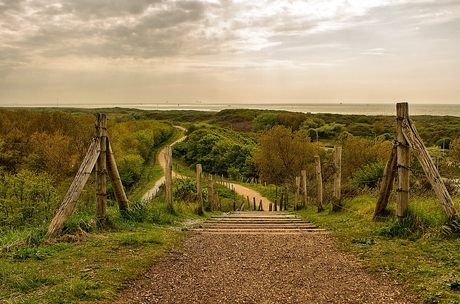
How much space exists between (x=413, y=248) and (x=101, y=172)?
6.72 meters

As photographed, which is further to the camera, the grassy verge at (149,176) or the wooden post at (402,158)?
the grassy verge at (149,176)

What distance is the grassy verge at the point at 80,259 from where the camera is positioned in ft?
15.5

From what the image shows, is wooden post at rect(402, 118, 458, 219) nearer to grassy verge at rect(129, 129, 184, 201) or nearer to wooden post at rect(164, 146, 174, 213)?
wooden post at rect(164, 146, 174, 213)

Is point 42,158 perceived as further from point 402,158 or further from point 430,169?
point 430,169

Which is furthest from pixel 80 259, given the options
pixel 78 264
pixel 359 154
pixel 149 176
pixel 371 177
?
pixel 149 176

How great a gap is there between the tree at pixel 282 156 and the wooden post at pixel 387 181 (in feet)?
101

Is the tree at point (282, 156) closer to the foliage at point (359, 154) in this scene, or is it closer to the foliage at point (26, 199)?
the foliage at point (359, 154)

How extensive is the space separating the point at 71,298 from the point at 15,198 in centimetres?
1445

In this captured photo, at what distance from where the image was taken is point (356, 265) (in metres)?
6.29

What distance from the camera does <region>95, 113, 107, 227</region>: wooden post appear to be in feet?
28.1

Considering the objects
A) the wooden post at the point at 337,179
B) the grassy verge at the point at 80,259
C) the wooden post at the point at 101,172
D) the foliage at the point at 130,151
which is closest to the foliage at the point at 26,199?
the wooden post at the point at 101,172

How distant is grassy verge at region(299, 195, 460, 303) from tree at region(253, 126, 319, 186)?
30.9m

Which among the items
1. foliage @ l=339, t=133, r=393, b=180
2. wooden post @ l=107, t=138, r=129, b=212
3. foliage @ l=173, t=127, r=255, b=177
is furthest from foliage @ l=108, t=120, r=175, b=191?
wooden post @ l=107, t=138, r=129, b=212

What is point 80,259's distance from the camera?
20.4 ft
